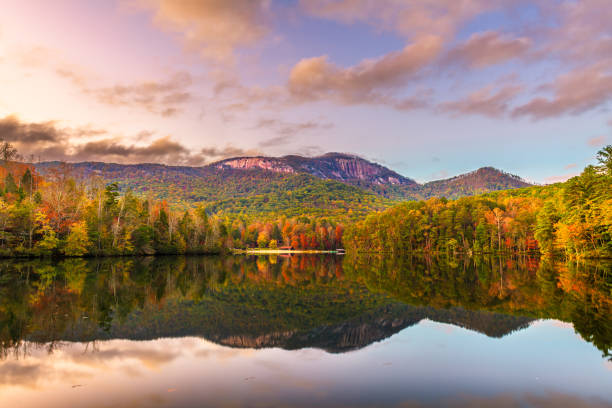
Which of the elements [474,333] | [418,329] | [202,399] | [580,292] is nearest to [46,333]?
[202,399]

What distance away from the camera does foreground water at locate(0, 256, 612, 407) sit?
7.23 metres

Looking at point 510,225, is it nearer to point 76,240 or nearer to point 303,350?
point 303,350

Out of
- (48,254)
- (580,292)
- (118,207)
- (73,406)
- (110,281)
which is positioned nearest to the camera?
(73,406)

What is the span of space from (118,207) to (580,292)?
238ft

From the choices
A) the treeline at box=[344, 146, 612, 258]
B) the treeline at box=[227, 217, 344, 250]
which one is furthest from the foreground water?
the treeline at box=[227, 217, 344, 250]

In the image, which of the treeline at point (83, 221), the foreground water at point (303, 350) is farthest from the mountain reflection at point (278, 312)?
the treeline at point (83, 221)

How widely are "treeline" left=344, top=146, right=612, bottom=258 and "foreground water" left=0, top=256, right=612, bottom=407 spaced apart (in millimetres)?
35726

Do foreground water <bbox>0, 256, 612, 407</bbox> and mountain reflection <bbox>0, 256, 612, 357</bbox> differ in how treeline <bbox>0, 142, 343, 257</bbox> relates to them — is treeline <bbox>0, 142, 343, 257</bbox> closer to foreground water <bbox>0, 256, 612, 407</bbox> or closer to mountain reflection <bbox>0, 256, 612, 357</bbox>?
mountain reflection <bbox>0, 256, 612, 357</bbox>

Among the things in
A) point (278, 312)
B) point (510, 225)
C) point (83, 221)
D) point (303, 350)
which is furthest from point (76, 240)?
point (510, 225)

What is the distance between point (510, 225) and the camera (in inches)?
3145

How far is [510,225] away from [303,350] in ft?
274

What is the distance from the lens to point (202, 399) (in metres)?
6.91

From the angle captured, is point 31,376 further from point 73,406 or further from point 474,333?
point 474,333

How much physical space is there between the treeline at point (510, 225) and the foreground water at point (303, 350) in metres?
35.7
